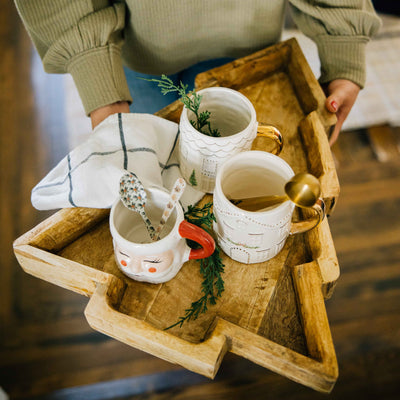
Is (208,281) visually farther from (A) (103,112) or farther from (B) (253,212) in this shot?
(A) (103,112)

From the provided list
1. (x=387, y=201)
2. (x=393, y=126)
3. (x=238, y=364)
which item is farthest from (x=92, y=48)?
(x=393, y=126)

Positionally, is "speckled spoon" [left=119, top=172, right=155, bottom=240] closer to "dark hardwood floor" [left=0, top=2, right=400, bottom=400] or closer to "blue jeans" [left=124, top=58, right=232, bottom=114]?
"blue jeans" [left=124, top=58, right=232, bottom=114]

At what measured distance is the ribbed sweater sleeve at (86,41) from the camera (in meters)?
0.66

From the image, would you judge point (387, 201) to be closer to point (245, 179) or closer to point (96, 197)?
point (245, 179)

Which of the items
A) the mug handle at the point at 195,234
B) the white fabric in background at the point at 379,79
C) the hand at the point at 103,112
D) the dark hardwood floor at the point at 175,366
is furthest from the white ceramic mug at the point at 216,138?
the white fabric in background at the point at 379,79

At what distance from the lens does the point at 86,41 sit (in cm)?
68

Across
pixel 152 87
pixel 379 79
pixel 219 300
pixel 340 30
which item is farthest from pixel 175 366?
pixel 379 79

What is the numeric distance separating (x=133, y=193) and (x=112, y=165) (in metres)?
0.07

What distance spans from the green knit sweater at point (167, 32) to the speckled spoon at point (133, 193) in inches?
10.3

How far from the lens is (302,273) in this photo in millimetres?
497

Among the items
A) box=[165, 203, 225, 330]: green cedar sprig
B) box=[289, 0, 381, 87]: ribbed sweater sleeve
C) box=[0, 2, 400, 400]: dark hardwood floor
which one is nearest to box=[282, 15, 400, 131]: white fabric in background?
box=[0, 2, 400, 400]: dark hardwood floor

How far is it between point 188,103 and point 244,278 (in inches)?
9.7

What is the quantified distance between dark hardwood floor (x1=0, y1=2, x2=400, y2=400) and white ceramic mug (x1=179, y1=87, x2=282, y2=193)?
0.64m

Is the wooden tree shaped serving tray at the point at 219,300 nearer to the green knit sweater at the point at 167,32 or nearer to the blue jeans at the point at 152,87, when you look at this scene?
the green knit sweater at the point at 167,32
